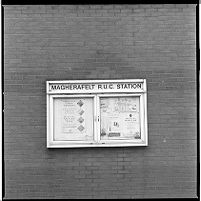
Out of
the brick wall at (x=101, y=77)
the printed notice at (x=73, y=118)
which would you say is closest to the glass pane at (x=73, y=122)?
the printed notice at (x=73, y=118)

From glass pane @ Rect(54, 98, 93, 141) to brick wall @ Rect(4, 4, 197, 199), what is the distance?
0.74ft

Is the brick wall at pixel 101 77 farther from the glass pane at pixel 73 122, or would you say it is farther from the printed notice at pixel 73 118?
the printed notice at pixel 73 118

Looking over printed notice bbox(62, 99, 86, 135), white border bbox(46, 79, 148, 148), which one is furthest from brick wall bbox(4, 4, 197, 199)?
printed notice bbox(62, 99, 86, 135)

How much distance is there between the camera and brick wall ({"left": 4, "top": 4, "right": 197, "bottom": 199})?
251 inches

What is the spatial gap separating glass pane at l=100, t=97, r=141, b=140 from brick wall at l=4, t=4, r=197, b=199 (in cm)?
22

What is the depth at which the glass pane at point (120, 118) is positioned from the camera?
21.1ft

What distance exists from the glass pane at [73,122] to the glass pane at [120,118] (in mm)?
234

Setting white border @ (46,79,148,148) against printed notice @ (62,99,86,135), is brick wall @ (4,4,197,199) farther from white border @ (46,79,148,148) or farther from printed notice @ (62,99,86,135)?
printed notice @ (62,99,86,135)

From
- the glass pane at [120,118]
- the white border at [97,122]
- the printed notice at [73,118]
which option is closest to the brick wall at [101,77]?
the white border at [97,122]

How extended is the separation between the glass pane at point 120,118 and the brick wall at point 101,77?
22 centimetres

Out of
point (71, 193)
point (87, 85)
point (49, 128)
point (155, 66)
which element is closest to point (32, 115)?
point (49, 128)

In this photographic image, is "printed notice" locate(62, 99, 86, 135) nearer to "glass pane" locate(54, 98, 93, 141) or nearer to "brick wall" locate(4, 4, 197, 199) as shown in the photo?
"glass pane" locate(54, 98, 93, 141)

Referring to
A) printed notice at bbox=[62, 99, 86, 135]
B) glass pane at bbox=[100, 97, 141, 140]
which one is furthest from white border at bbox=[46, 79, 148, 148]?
printed notice at bbox=[62, 99, 86, 135]

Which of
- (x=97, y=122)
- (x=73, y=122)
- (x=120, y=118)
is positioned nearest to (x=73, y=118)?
(x=73, y=122)
